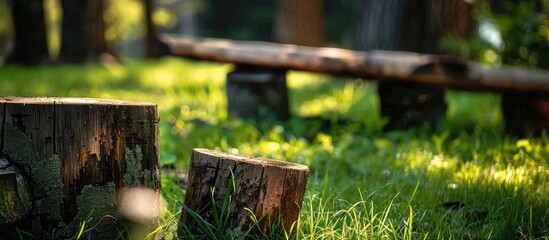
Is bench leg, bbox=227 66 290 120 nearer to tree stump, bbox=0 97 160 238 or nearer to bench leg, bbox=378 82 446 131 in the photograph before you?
bench leg, bbox=378 82 446 131

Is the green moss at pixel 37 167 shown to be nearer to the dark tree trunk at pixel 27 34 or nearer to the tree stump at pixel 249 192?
the tree stump at pixel 249 192

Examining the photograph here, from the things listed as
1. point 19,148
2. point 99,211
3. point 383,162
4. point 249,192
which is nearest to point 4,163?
point 19,148

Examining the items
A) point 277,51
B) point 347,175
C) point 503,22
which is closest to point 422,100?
point 503,22

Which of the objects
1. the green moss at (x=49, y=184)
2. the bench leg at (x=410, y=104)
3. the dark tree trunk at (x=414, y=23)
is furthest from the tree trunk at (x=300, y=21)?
the green moss at (x=49, y=184)

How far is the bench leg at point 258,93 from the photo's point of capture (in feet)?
21.5

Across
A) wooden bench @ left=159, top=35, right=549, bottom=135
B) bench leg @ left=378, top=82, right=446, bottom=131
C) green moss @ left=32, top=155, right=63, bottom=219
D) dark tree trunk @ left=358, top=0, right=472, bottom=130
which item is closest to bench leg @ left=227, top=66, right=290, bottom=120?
wooden bench @ left=159, top=35, right=549, bottom=135

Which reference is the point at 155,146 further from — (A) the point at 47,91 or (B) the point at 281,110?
(A) the point at 47,91

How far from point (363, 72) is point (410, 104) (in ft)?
1.97

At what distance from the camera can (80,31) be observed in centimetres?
1766

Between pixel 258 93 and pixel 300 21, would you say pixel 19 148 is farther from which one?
pixel 300 21

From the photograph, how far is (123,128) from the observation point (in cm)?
267

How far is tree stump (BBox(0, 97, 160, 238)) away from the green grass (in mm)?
367

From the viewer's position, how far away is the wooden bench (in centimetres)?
574

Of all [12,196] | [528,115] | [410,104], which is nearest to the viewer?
[12,196]
